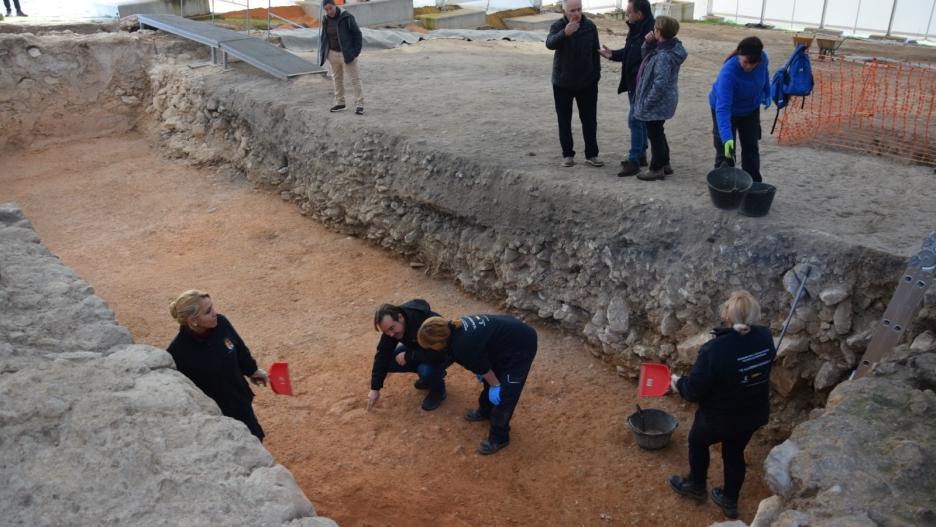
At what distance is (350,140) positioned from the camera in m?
10.2

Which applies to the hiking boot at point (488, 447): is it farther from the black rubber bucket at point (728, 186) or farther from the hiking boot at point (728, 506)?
the black rubber bucket at point (728, 186)

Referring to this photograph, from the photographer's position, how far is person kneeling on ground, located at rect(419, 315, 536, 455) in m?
5.57

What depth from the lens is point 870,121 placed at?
32.6 ft

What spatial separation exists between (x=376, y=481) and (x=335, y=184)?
537 centimetres

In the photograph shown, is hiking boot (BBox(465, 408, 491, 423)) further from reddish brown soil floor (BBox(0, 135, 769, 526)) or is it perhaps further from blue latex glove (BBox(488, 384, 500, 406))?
blue latex glove (BBox(488, 384, 500, 406))

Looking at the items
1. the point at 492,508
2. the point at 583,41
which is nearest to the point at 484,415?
the point at 492,508

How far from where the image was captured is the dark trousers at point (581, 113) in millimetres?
7887

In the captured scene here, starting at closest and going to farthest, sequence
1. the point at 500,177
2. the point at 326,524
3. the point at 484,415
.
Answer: the point at 326,524 → the point at 484,415 → the point at 500,177

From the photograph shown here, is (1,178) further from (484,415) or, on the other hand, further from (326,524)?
(326,524)

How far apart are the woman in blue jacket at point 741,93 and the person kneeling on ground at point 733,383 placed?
2.35m

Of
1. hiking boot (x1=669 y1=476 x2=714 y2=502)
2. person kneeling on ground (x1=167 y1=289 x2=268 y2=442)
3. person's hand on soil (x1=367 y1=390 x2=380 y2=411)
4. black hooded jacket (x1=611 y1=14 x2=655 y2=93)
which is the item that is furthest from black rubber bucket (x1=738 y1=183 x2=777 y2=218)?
person kneeling on ground (x1=167 y1=289 x2=268 y2=442)

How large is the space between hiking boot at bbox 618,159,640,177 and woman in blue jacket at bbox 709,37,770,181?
101 cm

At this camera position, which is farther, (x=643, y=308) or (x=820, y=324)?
(x=643, y=308)

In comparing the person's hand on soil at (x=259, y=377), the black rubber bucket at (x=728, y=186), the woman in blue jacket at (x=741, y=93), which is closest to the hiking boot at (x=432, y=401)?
the person's hand on soil at (x=259, y=377)
